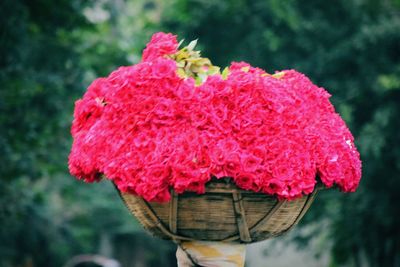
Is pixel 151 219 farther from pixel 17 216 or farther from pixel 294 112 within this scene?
pixel 17 216

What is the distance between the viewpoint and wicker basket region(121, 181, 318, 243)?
285cm

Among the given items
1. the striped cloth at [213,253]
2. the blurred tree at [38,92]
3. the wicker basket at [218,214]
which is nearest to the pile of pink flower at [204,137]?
the wicker basket at [218,214]

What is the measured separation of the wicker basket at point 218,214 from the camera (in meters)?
2.85

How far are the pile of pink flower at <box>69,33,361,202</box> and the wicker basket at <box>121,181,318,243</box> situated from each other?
8 centimetres

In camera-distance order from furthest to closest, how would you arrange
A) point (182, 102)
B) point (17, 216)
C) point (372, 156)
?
point (372, 156) → point (17, 216) → point (182, 102)

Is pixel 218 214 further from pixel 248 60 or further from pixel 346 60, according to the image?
pixel 248 60

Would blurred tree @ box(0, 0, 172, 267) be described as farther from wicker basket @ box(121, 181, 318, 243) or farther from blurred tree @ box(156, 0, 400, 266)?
wicker basket @ box(121, 181, 318, 243)

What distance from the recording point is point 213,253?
300 centimetres

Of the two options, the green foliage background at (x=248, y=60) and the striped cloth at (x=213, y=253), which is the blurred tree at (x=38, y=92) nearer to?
the green foliage background at (x=248, y=60)

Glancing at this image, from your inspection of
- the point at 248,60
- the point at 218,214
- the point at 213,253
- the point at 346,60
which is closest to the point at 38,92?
the point at 248,60

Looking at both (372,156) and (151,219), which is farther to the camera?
(372,156)

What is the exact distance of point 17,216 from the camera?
360 inches

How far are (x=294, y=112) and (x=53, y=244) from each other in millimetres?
11517

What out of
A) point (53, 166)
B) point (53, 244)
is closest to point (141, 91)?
point (53, 166)
